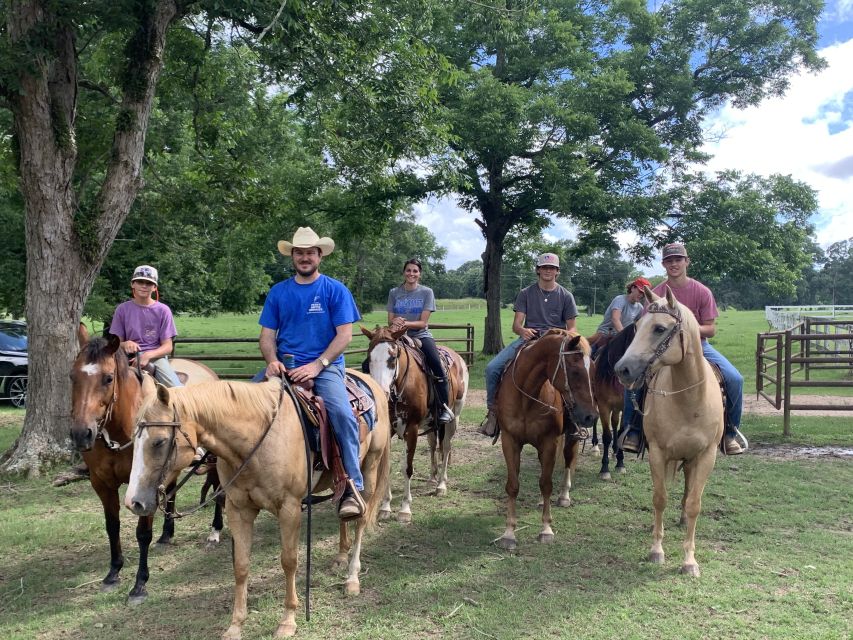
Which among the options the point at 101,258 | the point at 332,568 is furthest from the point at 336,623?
the point at 101,258

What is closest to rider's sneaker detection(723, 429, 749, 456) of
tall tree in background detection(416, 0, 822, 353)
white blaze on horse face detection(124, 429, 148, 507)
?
white blaze on horse face detection(124, 429, 148, 507)

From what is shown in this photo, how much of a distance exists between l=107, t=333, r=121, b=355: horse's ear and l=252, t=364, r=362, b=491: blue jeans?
1499 mm

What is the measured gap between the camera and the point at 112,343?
14.0 feet

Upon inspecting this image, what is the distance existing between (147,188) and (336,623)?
Result: 1325 cm

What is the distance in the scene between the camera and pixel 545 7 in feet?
63.2

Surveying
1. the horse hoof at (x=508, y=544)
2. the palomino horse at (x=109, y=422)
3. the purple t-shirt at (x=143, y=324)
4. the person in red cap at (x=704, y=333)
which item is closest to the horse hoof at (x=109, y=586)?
the palomino horse at (x=109, y=422)

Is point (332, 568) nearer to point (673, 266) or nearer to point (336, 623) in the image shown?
point (336, 623)

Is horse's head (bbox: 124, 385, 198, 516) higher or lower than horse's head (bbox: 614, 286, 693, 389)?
lower

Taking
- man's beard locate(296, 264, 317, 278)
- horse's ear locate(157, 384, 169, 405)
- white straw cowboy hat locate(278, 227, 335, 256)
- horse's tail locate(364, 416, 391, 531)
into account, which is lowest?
horse's tail locate(364, 416, 391, 531)

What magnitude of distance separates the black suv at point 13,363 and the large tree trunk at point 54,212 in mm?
6638

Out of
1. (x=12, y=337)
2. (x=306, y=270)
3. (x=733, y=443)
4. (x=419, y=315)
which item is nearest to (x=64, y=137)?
(x=419, y=315)

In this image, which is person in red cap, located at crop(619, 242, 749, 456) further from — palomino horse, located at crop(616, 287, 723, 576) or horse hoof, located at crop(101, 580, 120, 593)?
horse hoof, located at crop(101, 580, 120, 593)

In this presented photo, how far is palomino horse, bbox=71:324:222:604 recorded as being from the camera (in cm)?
405

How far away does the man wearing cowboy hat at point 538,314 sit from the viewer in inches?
247
